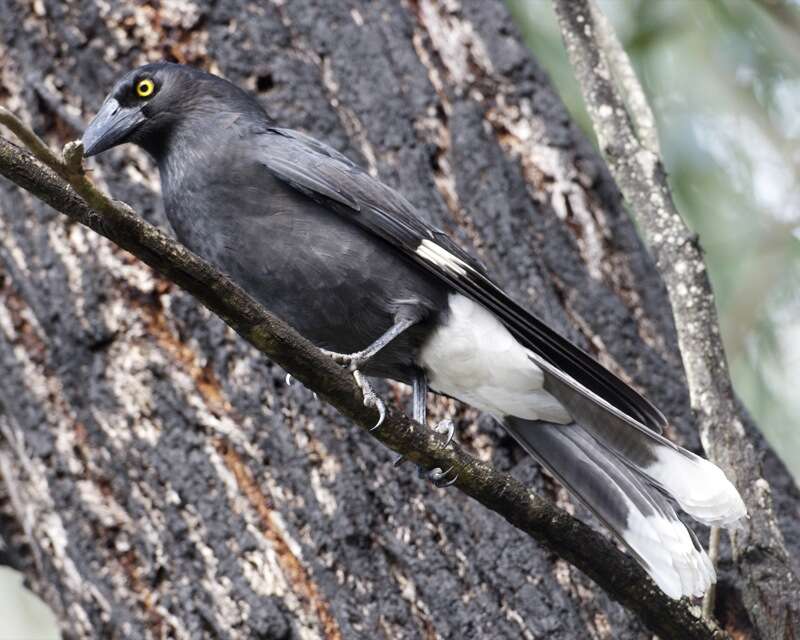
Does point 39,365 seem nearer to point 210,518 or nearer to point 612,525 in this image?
point 210,518

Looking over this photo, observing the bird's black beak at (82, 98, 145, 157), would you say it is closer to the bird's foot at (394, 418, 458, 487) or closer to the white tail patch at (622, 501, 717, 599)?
the bird's foot at (394, 418, 458, 487)

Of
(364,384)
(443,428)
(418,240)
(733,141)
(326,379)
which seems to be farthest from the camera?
(733,141)

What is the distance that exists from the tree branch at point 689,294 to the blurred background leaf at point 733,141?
1594 mm

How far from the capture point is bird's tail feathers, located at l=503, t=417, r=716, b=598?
7.95 ft

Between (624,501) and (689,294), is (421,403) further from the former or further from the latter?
(689,294)

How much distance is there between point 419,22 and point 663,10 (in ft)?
4.83

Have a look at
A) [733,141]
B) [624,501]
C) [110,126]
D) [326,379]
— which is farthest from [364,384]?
[733,141]

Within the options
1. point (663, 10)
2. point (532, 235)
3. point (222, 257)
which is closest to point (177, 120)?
point (222, 257)

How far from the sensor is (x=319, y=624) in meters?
2.60

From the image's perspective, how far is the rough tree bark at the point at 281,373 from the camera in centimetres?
263

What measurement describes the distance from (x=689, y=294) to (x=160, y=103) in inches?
53.8

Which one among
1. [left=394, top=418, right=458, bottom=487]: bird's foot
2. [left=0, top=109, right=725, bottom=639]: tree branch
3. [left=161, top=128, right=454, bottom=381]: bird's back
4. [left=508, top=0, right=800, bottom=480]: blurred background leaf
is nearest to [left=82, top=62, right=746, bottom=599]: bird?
[left=161, top=128, right=454, bottom=381]: bird's back

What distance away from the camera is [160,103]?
2.97 meters

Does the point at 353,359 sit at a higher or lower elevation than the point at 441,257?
lower
